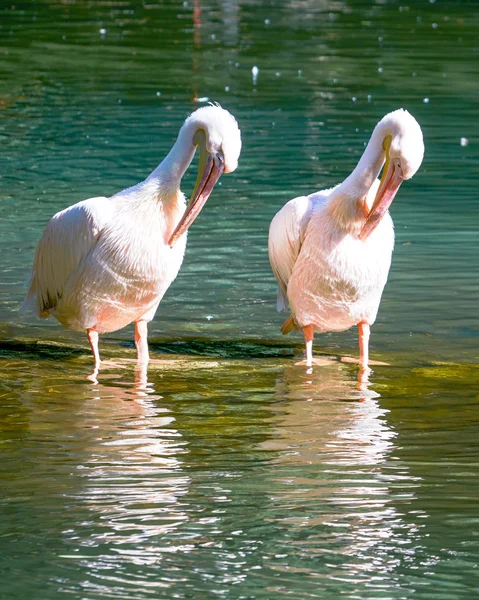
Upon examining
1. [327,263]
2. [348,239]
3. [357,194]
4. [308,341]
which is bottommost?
[308,341]

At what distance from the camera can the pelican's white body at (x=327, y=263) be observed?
20.3ft

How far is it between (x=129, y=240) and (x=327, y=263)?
3.05 feet

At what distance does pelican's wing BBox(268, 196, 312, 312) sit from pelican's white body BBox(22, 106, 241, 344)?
1.62ft

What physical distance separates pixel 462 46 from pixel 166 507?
15811 millimetres

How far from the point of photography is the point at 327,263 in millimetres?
6219

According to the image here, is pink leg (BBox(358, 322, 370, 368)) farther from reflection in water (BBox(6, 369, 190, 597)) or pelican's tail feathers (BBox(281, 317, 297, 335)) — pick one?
reflection in water (BBox(6, 369, 190, 597))

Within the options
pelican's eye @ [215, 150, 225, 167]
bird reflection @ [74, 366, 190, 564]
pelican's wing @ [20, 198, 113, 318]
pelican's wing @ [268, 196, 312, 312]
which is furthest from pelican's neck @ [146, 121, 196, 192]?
bird reflection @ [74, 366, 190, 564]

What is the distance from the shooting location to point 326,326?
21.4 ft

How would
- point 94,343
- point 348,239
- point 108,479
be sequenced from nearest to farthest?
point 108,479
point 348,239
point 94,343

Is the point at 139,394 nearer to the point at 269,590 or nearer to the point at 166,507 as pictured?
the point at 166,507

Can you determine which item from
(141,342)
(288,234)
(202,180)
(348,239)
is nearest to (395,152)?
(348,239)

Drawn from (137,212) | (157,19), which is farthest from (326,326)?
(157,19)

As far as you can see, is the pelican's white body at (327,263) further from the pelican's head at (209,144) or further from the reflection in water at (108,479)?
the reflection in water at (108,479)

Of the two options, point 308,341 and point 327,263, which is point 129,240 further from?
point 308,341
